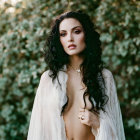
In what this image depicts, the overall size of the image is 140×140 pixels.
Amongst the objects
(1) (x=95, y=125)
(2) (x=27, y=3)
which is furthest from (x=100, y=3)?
(1) (x=95, y=125)

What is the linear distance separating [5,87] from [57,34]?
1.52m

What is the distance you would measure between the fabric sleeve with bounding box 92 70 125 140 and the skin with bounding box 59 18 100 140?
43mm

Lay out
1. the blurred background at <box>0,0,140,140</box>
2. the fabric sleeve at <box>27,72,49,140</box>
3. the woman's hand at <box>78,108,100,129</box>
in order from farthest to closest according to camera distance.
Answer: the blurred background at <box>0,0,140,140</box>
the fabric sleeve at <box>27,72,49,140</box>
the woman's hand at <box>78,108,100,129</box>

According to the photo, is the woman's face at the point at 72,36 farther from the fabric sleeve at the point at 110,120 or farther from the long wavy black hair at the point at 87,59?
the fabric sleeve at the point at 110,120

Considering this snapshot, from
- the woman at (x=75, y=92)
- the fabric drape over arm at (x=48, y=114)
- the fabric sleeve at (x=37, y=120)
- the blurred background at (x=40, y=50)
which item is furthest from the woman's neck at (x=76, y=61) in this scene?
the blurred background at (x=40, y=50)

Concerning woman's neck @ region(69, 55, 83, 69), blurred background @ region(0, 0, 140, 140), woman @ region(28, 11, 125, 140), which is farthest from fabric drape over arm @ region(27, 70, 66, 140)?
blurred background @ region(0, 0, 140, 140)

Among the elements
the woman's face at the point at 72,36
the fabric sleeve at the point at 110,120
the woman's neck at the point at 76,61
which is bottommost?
the fabric sleeve at the point at 110,120

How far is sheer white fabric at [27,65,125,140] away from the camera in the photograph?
2.12m

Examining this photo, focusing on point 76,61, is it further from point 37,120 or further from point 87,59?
point 37,120

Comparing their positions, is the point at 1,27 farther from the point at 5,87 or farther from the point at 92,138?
the point at 92,138

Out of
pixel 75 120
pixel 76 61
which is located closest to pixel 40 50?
pixel 76 61

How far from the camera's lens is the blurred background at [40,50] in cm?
320

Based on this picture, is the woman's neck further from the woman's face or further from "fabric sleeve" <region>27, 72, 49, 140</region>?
"fabric sleeve" <region>27, 72, 49, 140</region>

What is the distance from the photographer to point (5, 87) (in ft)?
11.8
